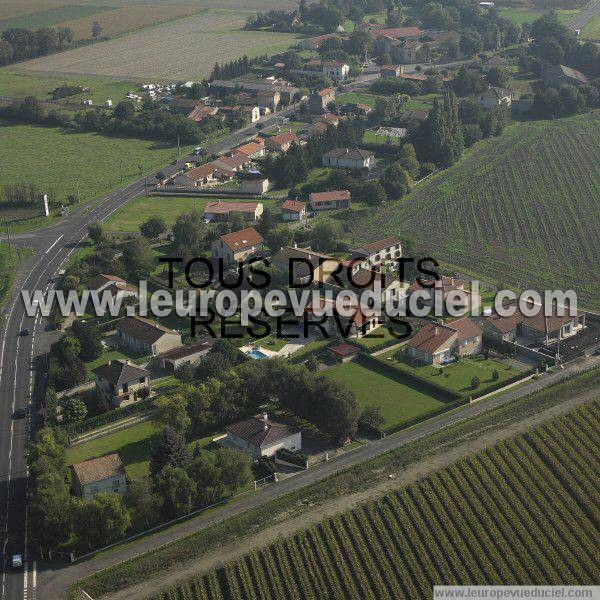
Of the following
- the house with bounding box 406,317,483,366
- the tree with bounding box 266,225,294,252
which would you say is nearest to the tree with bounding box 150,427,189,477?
the house with bounding box 406,317,483,366

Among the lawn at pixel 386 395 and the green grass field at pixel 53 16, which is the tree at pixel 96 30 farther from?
the lawn at pixel 386 395

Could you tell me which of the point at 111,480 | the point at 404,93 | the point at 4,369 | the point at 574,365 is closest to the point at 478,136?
the point at 404,93

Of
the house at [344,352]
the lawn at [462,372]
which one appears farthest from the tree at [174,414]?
the lawn at [462,372]

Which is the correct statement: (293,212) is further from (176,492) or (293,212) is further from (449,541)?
(449,541)

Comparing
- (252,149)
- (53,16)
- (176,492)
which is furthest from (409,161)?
(53,16)

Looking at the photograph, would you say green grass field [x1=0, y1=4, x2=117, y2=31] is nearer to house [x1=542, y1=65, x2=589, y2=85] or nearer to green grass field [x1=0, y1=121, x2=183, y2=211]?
green grass field [x1=0, y1=121, x2=183, y2=211]

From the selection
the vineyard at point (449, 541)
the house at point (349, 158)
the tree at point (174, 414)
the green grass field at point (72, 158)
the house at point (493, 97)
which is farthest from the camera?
the house at point (493, 97)

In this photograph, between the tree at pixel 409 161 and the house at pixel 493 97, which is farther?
the house at pixel 493 97

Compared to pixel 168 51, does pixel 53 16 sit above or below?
above
